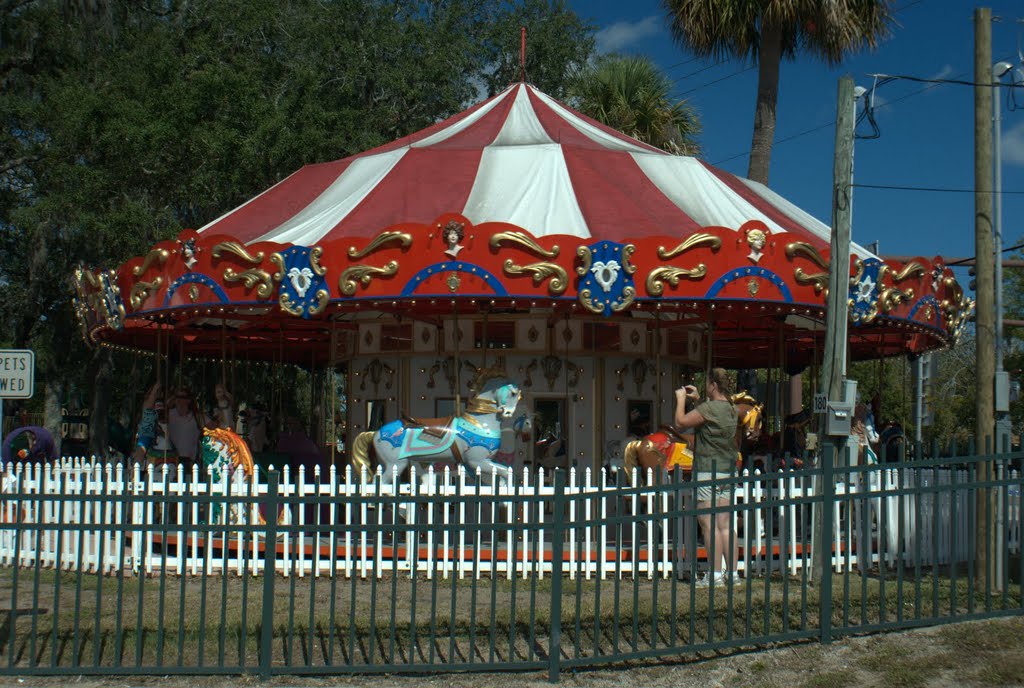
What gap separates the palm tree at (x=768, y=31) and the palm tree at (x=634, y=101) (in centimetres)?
302

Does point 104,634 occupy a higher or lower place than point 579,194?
lower

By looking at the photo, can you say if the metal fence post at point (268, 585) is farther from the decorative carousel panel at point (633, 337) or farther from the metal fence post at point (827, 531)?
the decorative carousel panel at point (633, 337)

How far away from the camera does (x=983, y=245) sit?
33.6 ft

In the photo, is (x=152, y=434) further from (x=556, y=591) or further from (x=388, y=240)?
(x=556, y=591)

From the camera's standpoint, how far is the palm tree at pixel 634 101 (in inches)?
1078

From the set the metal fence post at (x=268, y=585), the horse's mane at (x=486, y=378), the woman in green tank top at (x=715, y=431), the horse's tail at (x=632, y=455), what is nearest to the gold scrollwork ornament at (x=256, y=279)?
the horse's mane at (x=486, y=378)

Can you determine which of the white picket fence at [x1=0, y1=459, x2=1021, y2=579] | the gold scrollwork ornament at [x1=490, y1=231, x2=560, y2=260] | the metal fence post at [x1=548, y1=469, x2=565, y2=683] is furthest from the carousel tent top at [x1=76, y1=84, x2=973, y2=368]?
the metal fence post at [x1=548, y1=469, x2=565, y2=683]

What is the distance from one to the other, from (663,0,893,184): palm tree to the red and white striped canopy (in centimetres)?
716

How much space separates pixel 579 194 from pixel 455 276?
2.49 meters

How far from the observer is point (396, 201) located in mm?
14539

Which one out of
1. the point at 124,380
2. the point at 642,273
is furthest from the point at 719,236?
the point at 124,380

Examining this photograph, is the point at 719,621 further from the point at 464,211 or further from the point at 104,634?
the point at 464,211

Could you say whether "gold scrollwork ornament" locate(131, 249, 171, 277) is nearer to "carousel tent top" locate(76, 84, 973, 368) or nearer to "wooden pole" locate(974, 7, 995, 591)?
"carousel tent top" locate(76, 84, 973, 368)

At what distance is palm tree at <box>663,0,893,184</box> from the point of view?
23.3 meters
